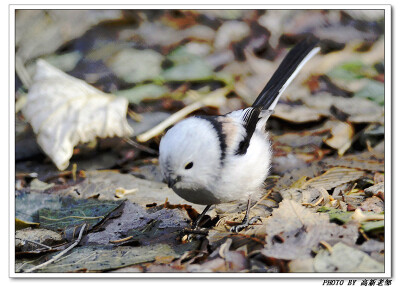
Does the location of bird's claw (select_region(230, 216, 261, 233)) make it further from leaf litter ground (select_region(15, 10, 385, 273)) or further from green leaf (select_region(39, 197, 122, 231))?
green leaf (select_region(39, 197, 122, 231))

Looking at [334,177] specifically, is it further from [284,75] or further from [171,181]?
[171,181]

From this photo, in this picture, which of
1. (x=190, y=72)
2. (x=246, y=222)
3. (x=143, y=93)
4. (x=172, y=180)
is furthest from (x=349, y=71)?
(x=172, y=180)

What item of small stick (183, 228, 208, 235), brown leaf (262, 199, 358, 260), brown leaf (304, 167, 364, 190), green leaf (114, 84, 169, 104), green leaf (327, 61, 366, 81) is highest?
green leaf (327, 61, 366, 81)

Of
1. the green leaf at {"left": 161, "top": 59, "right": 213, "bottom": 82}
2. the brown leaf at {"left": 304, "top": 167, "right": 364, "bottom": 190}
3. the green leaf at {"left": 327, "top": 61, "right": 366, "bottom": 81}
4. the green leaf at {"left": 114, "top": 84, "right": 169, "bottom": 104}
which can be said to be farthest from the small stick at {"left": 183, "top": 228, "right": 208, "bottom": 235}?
the green leaf at {"left": 327, "top": 61, "right": 366, "bottom": 81}

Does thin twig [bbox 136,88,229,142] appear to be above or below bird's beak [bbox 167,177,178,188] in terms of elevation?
below

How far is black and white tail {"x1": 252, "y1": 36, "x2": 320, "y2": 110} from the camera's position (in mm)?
3209

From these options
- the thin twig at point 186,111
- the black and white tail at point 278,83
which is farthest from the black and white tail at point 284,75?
the thin twig at point 186,111

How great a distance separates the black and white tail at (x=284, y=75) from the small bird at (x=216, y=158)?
212 millimetres

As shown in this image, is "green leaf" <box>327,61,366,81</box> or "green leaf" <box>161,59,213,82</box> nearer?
"green leaf" <box>327,61,366,81</box>

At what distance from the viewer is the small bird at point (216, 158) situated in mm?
2379

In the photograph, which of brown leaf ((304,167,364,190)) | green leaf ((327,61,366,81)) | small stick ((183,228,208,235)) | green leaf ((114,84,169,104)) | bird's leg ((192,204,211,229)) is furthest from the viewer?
green leaf ((114,84,169,104))

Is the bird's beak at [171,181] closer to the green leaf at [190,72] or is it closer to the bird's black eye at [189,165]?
the bird's black eye at [189,165]

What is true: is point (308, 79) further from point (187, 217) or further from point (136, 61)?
point (187, 217)

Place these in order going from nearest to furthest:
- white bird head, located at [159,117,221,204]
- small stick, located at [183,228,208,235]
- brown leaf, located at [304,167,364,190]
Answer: white bird head, located at [159,117,221,204] < small stick, located at [183,228,208,235] < brown leaf, located at [304,167,364,190]
